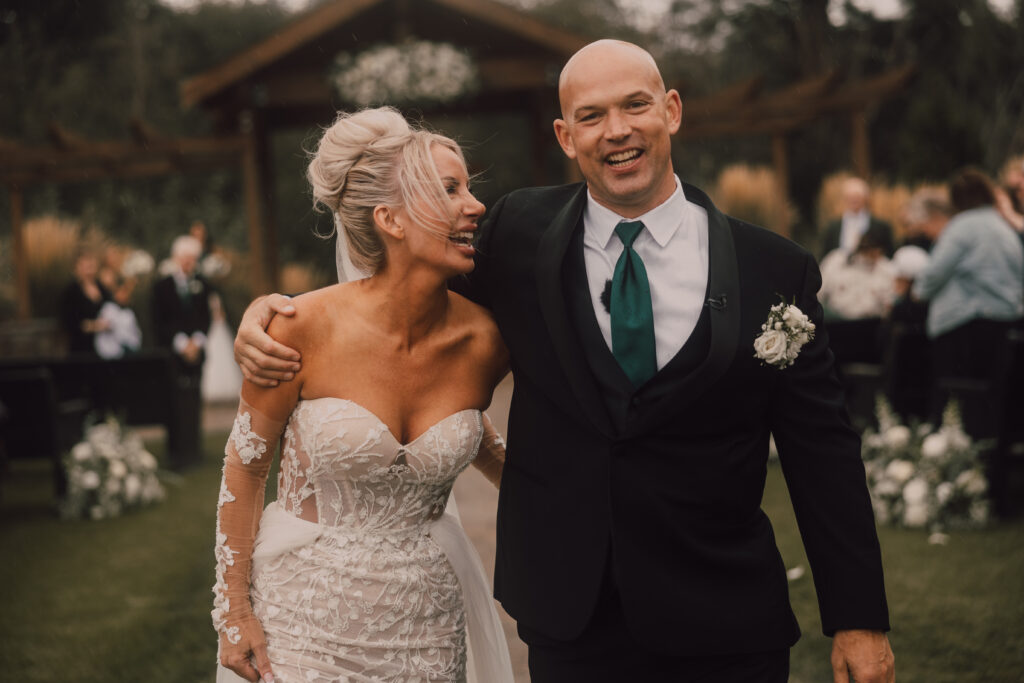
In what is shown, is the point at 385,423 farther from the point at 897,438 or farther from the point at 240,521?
the point at 897,438

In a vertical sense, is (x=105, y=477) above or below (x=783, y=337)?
below

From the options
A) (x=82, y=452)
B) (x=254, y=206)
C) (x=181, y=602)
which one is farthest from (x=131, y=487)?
(x=254, y=206)

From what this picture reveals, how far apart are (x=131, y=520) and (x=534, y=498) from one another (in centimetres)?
696

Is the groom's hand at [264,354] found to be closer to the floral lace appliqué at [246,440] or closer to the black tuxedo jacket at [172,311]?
the floral lace appliqué at [246,440]

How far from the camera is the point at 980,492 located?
23.1 ft

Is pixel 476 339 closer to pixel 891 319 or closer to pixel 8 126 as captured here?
pixel 891 319

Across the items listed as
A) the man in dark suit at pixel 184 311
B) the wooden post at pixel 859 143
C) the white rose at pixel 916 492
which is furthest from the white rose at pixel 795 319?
the wooden post at pixel 859 143

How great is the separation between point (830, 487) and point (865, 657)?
40cm

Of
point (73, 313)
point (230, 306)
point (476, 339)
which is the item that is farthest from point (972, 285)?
point (230, 306)

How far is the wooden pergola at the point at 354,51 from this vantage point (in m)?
13.7

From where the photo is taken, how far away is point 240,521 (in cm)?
306

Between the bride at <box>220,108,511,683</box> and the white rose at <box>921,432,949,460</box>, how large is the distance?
4.86 m

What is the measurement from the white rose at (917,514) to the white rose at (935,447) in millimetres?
330

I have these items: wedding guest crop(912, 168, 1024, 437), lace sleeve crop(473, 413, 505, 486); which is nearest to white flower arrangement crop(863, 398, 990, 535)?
wedding guest crop(912, 168, 1024, 437)
